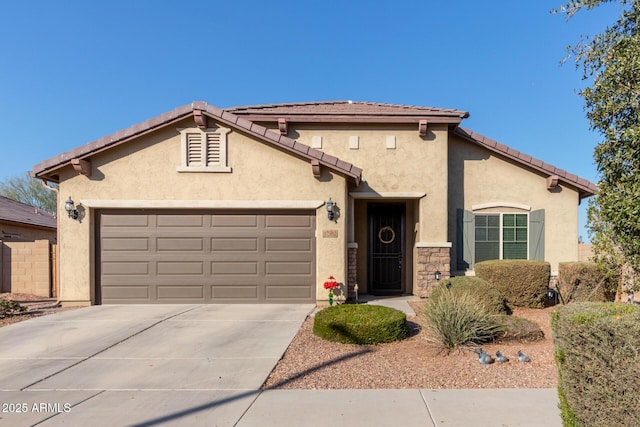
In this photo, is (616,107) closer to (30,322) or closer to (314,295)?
(314,295)

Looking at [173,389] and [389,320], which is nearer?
[173,389]

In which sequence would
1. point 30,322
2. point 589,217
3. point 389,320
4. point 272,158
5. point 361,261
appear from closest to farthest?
point 589,217, point 389,320, point 30,322, point 272,158, point 361,261

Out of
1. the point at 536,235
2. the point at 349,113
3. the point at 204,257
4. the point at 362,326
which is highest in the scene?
the point at 349,113

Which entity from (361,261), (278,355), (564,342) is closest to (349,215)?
(361,261)

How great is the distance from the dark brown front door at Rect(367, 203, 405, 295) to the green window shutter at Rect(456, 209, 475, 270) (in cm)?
162

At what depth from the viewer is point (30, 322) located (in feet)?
24.7

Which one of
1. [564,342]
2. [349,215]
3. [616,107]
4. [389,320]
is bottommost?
[389,320]

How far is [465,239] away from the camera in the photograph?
10422 mm

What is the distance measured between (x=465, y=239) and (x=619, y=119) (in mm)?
6740

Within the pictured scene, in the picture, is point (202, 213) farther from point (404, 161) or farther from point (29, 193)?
point (29, 193)

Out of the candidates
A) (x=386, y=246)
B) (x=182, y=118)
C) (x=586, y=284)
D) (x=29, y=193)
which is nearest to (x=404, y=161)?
(x=386, y=246)

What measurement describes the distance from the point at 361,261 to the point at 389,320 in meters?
4.81

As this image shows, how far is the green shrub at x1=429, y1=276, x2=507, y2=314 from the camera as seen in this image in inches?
275

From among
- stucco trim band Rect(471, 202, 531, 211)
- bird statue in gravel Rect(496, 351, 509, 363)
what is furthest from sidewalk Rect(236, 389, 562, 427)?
stucco trim band Rect(471, 202, 531, 211)
